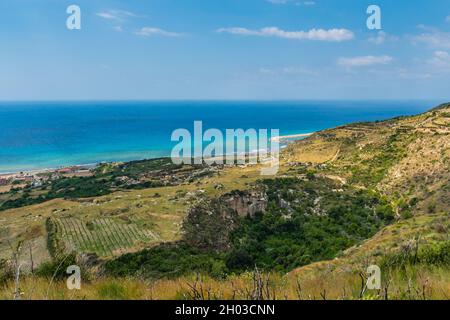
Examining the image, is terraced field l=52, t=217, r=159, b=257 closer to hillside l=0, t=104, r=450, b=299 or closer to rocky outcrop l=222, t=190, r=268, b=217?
hillside l=0, t=104, r=450, b=299

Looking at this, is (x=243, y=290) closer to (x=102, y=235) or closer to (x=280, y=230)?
(x=102, y=235)

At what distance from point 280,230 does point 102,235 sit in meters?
16.5

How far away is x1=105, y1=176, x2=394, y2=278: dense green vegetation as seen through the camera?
26.8 m

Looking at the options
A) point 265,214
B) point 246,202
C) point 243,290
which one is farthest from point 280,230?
point 243,290

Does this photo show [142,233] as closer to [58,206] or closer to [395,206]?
[58,206]

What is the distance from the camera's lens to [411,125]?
55312mm

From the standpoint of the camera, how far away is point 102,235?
3142 cm

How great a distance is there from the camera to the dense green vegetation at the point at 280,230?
87.9 ft

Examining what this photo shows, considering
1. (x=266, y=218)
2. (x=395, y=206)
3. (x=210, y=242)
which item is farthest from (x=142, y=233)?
(x=395, y=206)

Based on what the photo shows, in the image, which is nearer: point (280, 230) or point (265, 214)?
point (280, 230)

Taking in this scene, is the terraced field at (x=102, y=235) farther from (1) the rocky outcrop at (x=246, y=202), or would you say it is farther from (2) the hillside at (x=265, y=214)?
(1) the rocky outcrop at (x=246, y=202)

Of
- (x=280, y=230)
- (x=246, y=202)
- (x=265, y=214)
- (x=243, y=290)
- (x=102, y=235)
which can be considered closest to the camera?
(x=243, y=290)

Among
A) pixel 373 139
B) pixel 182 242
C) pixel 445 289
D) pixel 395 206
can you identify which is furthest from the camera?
pixel 373 139

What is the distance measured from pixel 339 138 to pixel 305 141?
318 inches
